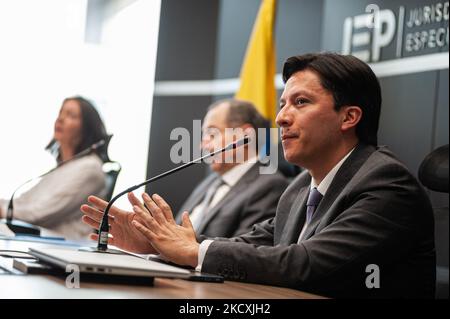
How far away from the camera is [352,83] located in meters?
2.04

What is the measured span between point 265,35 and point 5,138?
2.52m

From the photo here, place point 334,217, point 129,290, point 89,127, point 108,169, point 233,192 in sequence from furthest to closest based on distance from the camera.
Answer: point 89,127 < point 108,169 < point 233,192 < point 334,217 < point 129,290

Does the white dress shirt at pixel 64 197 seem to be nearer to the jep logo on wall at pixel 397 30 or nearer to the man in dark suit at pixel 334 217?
the jep logo on wall at pixel 397 30

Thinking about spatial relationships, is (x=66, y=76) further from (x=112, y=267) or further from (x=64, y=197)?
(x=112, y=267)

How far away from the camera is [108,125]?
6.19 meters

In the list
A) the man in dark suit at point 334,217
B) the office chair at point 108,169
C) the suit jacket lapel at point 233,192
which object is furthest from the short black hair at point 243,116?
the man in dark suit at point 334,217

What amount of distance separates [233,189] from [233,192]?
33 millimetres

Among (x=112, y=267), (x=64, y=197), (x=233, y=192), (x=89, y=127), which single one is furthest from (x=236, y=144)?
(x=89, y=127)

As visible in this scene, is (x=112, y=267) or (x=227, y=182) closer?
(x=112, y=267)

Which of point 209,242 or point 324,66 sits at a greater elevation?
point 324,66

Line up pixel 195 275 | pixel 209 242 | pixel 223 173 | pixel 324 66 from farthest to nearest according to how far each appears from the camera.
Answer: pixel 223 173 → pixel 324 66 → pixel 209 242 → pixel 195 275

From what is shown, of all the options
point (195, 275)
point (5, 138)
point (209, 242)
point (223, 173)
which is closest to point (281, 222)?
point (209, 242)

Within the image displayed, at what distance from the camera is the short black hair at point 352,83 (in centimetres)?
202
